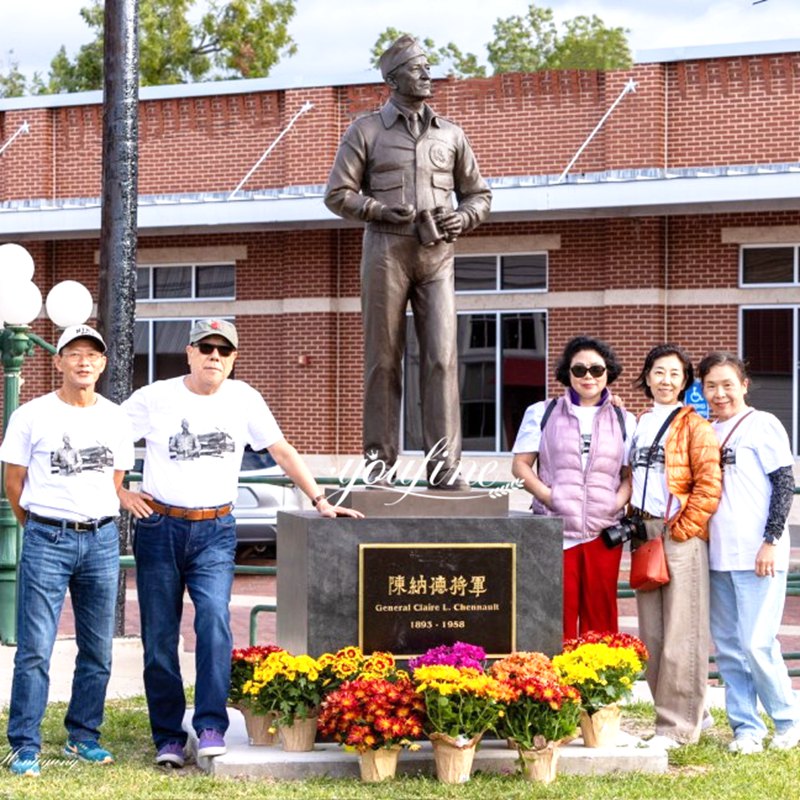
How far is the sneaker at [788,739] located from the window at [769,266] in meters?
15.0

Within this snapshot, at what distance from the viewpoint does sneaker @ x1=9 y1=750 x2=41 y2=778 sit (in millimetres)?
7023

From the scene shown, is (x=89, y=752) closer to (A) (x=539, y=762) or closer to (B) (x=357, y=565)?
(B) (x=357, y=565)

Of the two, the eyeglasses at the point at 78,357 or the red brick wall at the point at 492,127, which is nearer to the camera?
the eyeglasses at the point at 78,357

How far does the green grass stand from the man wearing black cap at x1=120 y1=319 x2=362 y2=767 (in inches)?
11.9

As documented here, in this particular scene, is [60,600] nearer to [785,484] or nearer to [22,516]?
[22,516]

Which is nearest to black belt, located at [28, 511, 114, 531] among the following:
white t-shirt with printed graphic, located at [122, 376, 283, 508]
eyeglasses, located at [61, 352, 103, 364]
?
white t-shirt with printed graphic, located at [122, 376, 283, 508]

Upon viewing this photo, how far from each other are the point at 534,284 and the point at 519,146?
2.14 meters

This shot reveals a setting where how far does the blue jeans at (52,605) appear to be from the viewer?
277 inches

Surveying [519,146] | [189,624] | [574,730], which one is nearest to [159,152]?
[519,146]

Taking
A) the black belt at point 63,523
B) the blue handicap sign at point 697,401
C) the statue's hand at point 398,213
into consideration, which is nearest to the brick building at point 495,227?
the blue handicap sign at point 697,401

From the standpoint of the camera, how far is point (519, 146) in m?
23.9

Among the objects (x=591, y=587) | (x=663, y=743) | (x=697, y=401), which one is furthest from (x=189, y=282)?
(x=663, y=743)

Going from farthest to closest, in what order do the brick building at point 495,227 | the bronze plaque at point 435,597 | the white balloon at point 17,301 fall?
the brick building at point 495,227 < the white balloon at point 17,301 < the bronze plaque at point 435,597

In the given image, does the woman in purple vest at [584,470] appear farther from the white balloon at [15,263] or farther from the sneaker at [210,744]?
the white balloon at [15,263]
